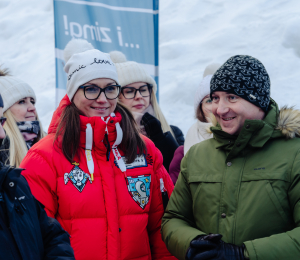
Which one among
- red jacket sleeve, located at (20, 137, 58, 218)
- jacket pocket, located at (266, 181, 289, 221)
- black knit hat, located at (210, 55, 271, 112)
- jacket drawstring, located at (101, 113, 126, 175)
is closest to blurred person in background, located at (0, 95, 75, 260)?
red jacket sleeve, located at (20, 137, 58, 218)

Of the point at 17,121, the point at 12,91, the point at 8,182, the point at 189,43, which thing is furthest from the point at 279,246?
the point at 189,43

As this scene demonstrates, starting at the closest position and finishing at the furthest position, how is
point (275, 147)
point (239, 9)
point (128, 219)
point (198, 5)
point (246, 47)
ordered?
point (275, 147)
point (128, 219)
point (246, 47)
point (239, 9)
point (198, 5)

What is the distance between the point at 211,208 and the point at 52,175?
0.86 m

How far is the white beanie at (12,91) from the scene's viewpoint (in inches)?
132

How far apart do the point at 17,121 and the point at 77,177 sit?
1567 millimetres

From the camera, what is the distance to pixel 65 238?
5.60 feet

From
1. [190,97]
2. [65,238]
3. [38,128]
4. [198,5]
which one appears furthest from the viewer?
[198,5]

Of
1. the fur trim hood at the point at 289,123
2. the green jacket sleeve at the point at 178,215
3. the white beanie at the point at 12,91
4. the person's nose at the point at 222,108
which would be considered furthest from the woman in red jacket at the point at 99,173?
the white beanie at the point at 12,91

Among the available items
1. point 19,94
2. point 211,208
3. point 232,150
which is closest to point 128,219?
point 211,208

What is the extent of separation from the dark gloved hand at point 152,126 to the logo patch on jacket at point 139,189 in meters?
0.98

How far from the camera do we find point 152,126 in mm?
3203

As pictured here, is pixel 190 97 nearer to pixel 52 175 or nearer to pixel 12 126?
pixel 12 126

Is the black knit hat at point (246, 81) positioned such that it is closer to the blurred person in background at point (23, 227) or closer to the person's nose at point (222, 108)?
the person's nose at point (222, 108)

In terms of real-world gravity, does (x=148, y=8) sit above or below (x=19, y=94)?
above
